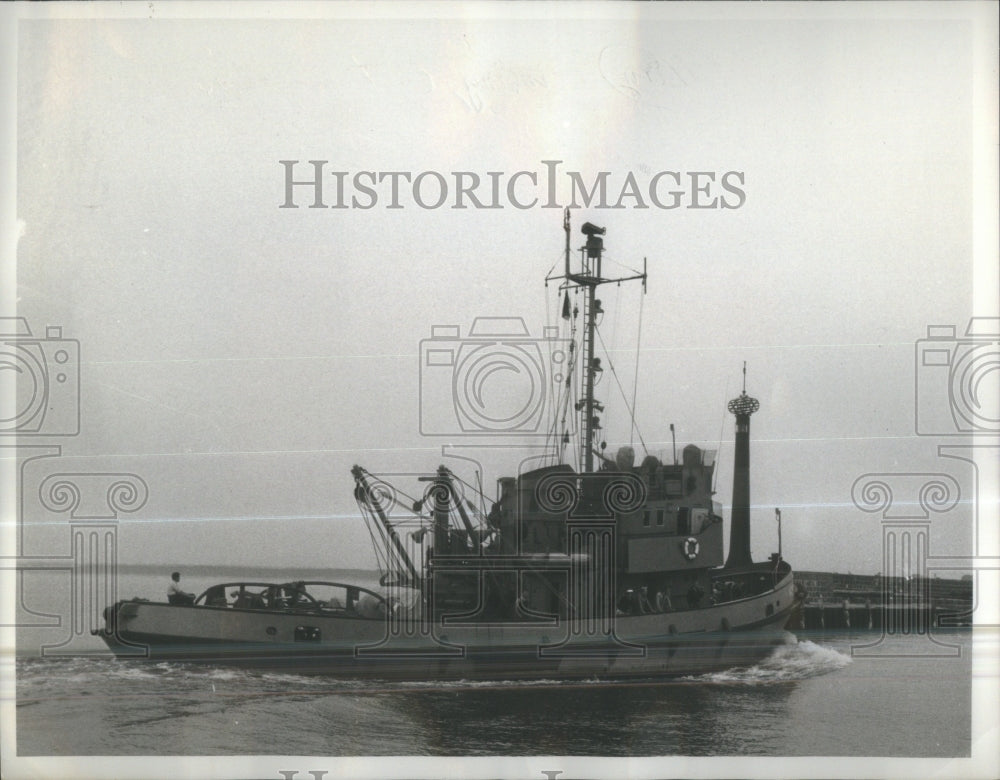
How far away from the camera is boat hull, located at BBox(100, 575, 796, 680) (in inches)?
99.5

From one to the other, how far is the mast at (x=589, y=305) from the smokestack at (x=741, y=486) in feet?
1.28

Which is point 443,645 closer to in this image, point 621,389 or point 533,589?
point 533,589

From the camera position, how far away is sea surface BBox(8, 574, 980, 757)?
8.33 ft

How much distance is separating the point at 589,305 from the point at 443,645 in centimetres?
104

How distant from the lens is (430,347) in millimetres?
2553

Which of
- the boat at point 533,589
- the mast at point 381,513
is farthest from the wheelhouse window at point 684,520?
the mast at point 381,513

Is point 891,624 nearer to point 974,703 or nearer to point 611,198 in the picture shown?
point 974,703

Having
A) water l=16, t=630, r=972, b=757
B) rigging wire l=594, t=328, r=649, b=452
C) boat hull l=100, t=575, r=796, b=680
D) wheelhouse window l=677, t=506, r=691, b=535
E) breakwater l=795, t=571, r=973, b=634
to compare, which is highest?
rigging wire l=594, t=328, r=649, b=452

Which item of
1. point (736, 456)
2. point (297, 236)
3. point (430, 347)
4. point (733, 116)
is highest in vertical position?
point (733, 116)

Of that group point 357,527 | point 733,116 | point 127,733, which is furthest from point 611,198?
point 127,733

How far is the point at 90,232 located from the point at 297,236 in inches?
22.9

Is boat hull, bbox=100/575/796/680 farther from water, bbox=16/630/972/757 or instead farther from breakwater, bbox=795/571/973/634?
breakwater, bbox=795/571/973/634

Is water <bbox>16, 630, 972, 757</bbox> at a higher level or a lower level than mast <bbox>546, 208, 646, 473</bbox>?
lower

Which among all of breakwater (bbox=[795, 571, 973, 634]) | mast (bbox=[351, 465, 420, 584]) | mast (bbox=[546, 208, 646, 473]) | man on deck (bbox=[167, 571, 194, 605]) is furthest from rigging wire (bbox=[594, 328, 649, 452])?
man on deck (bbox=[167, 571, 194, 605])
